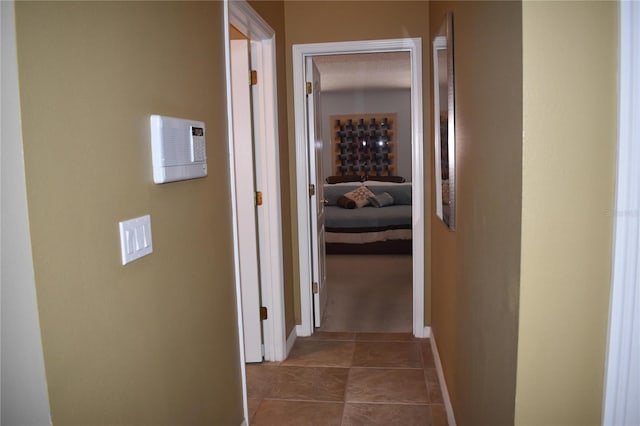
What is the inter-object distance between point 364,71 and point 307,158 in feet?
13.4

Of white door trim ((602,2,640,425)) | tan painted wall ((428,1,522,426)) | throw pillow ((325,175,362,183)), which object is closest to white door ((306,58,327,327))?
tan painted wall ((428,1,522,426))

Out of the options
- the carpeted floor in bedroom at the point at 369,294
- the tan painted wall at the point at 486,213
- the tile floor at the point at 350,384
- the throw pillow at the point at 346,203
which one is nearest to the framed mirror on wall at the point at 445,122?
the tan painted wall at the point at 486,213

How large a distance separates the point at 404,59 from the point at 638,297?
18.8 feet

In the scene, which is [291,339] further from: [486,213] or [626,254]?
[626,254]

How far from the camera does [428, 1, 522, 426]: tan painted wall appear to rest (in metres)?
1.26

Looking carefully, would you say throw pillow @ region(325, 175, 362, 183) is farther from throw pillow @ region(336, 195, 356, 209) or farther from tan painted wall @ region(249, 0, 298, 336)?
tan painted wall @ region(249, 0, 298, 336)

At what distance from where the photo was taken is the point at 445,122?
8.50 feet

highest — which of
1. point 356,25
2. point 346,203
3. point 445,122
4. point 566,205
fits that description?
point 356,25

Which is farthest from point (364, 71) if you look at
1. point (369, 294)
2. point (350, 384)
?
point (350, 384)

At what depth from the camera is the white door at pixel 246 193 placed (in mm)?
3047

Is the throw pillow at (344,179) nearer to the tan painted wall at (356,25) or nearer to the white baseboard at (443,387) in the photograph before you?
the tan painted wall at (356,25)

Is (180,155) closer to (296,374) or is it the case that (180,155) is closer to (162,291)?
(162,291)

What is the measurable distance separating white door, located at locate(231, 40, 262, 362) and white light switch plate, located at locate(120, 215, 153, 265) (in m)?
1.69

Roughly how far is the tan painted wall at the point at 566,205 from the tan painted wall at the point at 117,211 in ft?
3.20
